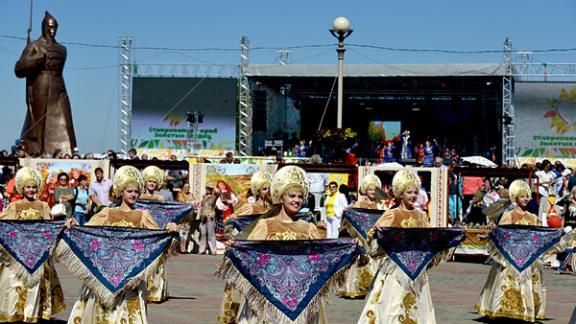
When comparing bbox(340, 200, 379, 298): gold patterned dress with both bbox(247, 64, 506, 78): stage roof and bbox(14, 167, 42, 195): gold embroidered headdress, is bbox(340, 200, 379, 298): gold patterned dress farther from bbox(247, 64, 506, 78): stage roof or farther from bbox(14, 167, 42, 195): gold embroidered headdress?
bbox(247, 64, 506, 78): stage roof

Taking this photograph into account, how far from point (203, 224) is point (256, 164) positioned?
1.71 meters

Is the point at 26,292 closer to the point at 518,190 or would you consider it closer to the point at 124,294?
the point at 124,294

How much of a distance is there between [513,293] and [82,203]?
1127 centimetres

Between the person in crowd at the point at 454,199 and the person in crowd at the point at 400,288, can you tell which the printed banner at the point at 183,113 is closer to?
the person in crowd at the point at 454,199

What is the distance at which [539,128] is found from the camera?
3900 cm

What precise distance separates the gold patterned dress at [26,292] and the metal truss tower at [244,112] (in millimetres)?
28703

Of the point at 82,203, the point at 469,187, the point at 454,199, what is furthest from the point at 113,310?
the point at 469,187

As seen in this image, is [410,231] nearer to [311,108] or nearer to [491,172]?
[491,172]

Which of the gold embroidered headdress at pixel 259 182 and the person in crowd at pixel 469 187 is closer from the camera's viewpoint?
the gold embroidered headdress at pixel 259 182

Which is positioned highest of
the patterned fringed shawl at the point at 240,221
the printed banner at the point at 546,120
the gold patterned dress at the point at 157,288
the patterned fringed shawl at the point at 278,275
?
the printed banner at the point at 546,120

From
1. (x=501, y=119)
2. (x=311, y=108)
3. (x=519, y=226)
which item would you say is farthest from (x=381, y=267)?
(x=311, y=108)

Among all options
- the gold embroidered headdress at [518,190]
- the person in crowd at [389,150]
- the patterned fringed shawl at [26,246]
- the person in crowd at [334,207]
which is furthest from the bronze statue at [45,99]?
the person in crowd at [389,150]

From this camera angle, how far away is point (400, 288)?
1015 cm

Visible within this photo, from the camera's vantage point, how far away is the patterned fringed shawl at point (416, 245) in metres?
10.2
